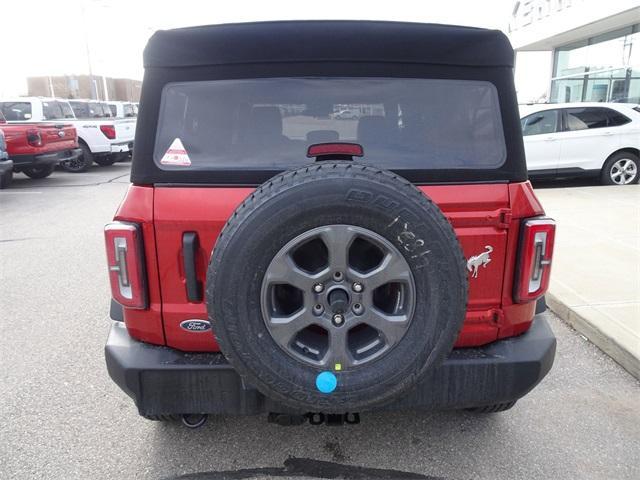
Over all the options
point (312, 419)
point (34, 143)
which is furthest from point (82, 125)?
point (312, 419)

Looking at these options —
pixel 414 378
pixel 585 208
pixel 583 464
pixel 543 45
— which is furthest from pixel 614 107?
pixel 543 45

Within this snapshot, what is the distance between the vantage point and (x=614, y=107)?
9.62 metres

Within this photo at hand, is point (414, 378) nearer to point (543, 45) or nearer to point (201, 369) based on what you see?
point (201, 369)

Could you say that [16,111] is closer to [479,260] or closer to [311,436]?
[311,436]

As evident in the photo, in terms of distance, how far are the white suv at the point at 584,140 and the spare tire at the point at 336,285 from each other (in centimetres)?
850

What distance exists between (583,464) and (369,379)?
1.43 meters

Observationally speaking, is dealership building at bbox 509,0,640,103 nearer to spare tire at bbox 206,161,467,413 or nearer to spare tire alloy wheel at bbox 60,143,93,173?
spare tire alloy wheel at bbox 60,143,93,173

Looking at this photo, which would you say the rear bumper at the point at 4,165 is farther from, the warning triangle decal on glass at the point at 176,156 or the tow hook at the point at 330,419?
the tow hook at the point at 330,419

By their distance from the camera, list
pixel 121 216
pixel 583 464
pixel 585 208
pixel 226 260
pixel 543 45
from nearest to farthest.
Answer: pixel 226 260 < pixel 121 216 < pixel 583 464 < pixel 585 208 < pixel 543 45

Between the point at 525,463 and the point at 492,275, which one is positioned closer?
the point at 492,275

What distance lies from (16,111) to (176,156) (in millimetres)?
13332

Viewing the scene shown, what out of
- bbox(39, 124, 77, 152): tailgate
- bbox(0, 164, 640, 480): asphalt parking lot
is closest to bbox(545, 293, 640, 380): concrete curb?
bbox(0, 164, 640, 480): asphalt parking lot

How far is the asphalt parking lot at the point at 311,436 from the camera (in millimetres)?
2547

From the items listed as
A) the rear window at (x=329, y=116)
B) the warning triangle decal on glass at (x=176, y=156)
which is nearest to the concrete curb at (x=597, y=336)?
the rear window at (x=329, y=116)
